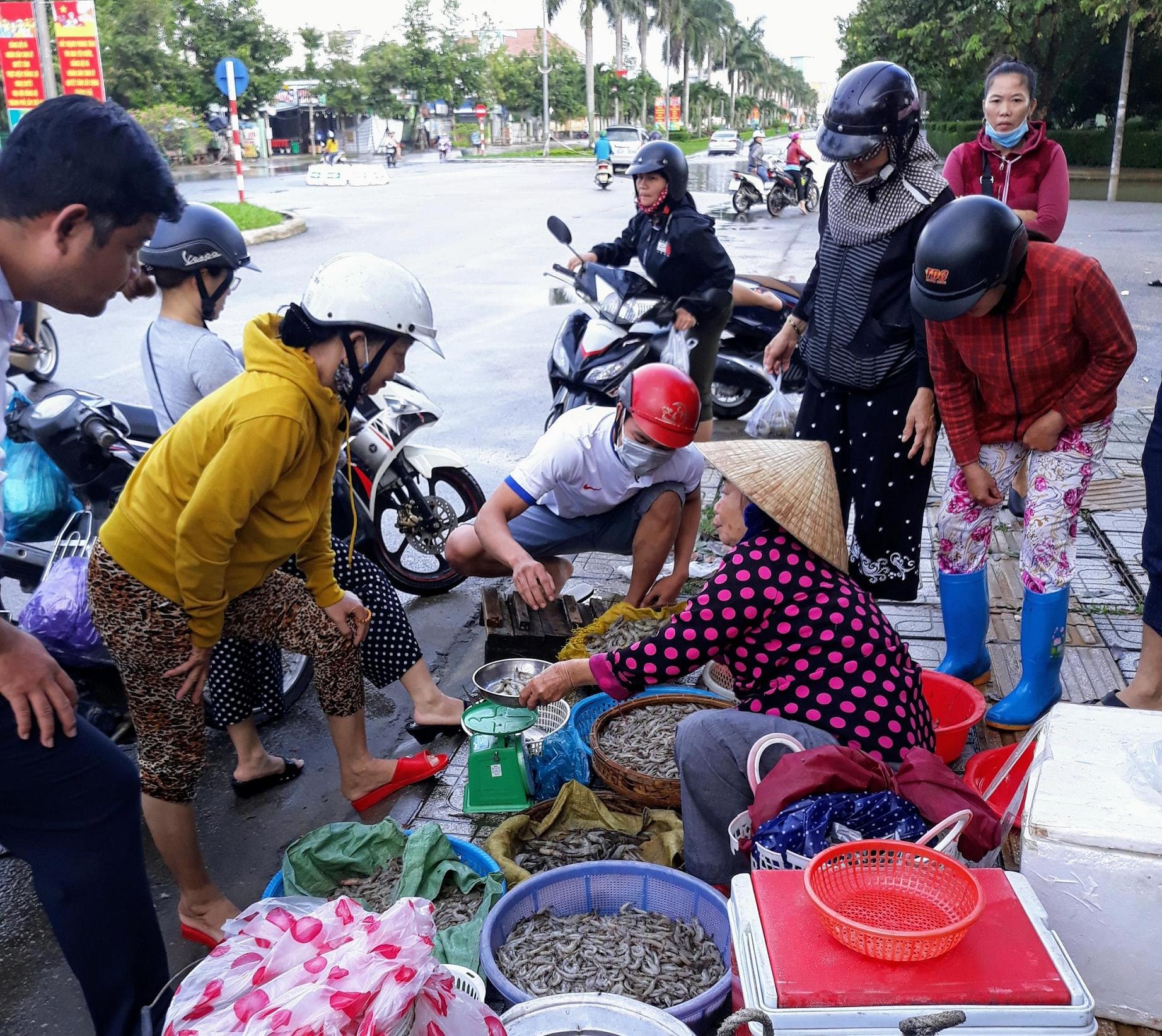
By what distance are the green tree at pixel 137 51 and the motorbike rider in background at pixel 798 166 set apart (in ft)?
93.1

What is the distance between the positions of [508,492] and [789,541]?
1.69 metres

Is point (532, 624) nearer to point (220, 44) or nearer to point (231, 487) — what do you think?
point (231, 487)

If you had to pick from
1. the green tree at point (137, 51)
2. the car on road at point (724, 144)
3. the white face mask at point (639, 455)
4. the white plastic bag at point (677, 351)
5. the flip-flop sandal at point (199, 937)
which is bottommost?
the flip-flop sandal at point (199, 937)

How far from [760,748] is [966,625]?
172cm

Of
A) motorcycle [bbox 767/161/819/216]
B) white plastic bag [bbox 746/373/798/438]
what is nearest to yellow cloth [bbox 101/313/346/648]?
white plastic bag [bbox 746/373/798/438]

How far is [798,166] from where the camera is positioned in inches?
984

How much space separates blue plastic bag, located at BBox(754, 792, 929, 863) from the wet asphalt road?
1.47 meters

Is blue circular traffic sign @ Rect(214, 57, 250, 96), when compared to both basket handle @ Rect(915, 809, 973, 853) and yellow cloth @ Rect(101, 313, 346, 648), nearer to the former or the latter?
yellow cloth @ Rect(101, 313, 346, 648)

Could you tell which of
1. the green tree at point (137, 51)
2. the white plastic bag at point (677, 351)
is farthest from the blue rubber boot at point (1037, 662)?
the green tree at point (137, 51)

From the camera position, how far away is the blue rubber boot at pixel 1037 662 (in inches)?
140

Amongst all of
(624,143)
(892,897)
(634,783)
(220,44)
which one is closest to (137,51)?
(220,44)

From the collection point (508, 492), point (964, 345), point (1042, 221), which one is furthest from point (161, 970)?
point (1042, 221)

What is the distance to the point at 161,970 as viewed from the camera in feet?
7.63

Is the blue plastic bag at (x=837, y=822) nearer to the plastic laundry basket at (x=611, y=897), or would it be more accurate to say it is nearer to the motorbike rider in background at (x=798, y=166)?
the plastic laundry basket at (x=611, y=897)
